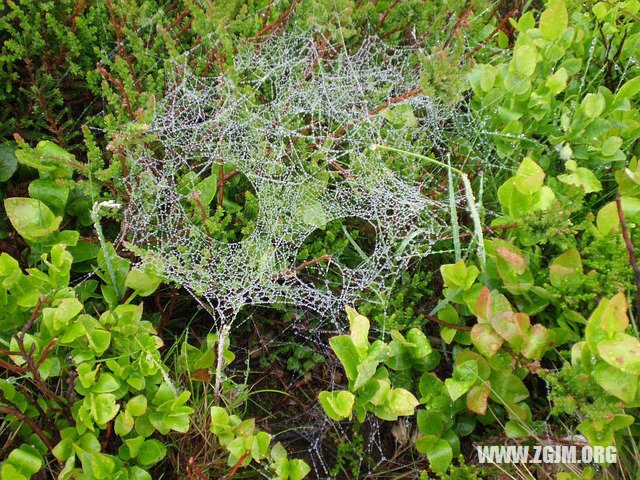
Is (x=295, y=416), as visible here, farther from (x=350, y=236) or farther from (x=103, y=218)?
(x=103, y=218)

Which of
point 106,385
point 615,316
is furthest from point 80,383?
point 615,316

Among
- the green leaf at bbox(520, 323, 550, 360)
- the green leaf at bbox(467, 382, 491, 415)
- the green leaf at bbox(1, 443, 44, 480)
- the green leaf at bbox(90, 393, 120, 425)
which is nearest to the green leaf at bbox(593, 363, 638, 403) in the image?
the green leaf at bbox(520, 323, 550, 360)

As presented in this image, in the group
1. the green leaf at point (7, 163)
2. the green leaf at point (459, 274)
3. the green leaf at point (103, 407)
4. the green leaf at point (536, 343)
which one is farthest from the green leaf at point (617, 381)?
the green leaf at point (7, 163)

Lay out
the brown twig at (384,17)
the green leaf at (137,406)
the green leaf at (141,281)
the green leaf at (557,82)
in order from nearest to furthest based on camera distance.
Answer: the green leaf at (137,406) → the green leaf at (141,281) → the green leaf at (557,82) → the brown twig at (384,17)

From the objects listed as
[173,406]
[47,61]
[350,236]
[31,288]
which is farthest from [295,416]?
[47,61]

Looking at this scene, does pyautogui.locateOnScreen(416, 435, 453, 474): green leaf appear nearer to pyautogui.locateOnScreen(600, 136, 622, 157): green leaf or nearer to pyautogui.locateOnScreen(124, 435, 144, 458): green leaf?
pyautogui.locateOnScreen(124, 435, 144, 458): green leaf

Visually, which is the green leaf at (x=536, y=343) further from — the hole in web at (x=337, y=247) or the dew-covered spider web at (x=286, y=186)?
the hole in web at (x=337, y=247)
